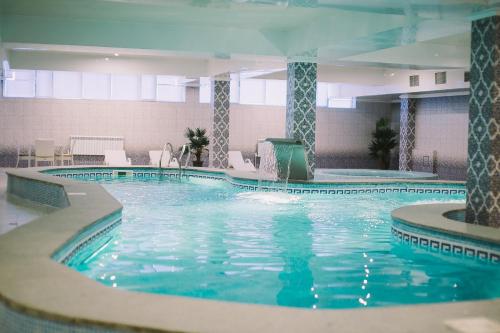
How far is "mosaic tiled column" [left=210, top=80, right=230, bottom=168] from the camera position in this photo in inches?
640

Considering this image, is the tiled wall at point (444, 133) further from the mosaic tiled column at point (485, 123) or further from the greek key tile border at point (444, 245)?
the greek key tile border at point (444, 245)

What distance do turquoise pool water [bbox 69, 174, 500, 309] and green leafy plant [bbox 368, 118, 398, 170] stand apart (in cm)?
1145

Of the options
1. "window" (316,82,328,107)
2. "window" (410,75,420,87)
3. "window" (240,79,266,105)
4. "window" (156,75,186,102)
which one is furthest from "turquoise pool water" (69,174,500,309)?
"window" (316,82,328,107)

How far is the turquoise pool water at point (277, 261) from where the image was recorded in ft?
13.6

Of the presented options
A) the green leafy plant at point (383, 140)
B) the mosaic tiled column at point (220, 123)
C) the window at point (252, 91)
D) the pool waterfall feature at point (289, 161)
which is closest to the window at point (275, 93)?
the window at point (252, 91)

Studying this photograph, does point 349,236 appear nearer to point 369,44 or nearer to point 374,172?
point 369,44

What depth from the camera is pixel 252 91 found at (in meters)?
19.4

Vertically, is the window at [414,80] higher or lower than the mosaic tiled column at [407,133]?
higher

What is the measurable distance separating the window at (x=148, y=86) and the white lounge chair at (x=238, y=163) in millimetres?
2937

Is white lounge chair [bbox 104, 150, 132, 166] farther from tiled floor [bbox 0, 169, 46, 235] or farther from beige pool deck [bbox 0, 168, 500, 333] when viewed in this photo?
beige pool deck [bbox 0, 168, 500, 333]

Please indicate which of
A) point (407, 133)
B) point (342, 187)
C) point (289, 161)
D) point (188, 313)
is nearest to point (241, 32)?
point (289, 161)

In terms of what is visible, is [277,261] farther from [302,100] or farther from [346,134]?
[346,134]

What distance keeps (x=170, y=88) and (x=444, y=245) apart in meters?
13.5

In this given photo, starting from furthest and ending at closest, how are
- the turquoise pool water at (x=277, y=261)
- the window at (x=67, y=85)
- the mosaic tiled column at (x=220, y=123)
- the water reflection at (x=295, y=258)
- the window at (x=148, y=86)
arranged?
1. the window at (x=148, y=86)
2. the window at (x=67, y=85)
3. the mosaic tiled column at (x=220, y=123)
4. the turquoise pool water at (x=277, y=261)
5. the water reflection at (x=295, y=258)
